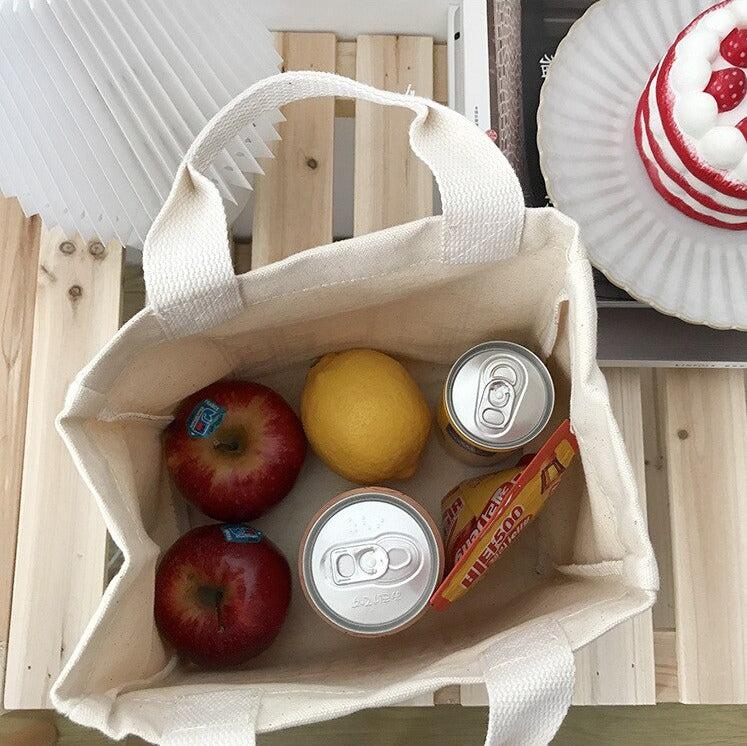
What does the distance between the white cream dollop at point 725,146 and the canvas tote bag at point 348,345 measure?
7cm

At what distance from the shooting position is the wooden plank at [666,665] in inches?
20.6

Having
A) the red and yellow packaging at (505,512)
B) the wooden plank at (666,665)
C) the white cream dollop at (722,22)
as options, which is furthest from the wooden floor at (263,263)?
the white cream dollop at (722,22)

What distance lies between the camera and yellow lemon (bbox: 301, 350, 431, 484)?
1.50 ft

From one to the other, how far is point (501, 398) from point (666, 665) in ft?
0.77

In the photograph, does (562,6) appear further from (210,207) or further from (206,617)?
(206,617)

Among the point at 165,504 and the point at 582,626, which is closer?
the point at 582,626

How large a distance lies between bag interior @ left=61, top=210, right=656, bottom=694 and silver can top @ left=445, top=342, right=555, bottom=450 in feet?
0.08

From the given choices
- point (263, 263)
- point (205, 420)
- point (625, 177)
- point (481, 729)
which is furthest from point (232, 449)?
point (481, 729)

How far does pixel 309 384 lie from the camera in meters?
0.50

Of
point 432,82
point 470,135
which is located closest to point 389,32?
point 432,82

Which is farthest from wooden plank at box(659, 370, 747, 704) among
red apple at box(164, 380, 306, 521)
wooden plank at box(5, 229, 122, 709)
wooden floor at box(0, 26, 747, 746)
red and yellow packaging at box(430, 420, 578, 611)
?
wooden plank at box(5, 229, 122, 709)

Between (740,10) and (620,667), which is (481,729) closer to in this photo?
(620,667)

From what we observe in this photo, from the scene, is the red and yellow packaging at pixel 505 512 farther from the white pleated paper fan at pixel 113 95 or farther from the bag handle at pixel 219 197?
the white pleated paper fan at pixel 113 95

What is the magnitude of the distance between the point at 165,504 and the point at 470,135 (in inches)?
11.6
